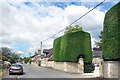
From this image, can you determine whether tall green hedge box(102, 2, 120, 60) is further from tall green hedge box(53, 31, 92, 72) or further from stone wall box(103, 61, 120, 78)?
tall green hedge box(53, 31, 92, 72)

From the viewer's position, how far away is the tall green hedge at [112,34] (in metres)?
12.0

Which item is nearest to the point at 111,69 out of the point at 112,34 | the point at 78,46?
the point at 112,34

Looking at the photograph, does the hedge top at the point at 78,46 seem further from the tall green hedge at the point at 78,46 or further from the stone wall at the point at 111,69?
the stone wall at the point at 111,69

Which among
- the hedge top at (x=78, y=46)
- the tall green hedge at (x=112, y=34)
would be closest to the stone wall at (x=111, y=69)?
the tall green hedge at (x=112, y=34)

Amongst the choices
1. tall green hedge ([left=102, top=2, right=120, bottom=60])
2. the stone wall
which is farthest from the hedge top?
the stone wall

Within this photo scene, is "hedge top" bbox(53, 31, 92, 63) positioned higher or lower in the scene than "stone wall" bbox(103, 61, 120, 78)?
higher

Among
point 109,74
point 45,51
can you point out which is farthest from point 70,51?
point 45,51

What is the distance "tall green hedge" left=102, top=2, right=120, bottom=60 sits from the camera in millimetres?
11984

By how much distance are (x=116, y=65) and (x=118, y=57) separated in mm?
828

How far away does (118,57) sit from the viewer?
11633 mm

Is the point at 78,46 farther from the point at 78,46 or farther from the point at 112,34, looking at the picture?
the point at 112,34

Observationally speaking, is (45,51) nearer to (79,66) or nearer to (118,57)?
(79,66)

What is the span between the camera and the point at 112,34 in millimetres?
12562

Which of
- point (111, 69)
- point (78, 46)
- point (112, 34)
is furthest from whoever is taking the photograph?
point (78, 46)
